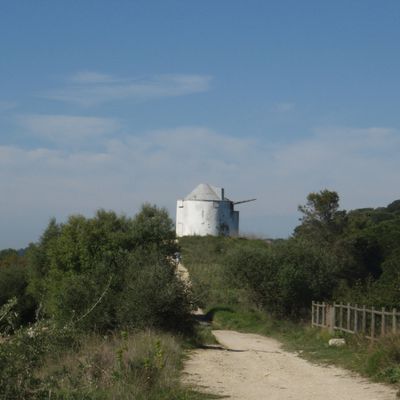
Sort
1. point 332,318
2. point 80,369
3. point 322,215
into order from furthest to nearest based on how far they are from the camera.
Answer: point 322,215, point 332,318, point 80,369

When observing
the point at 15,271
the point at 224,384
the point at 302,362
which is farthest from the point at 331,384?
the point at 15,271

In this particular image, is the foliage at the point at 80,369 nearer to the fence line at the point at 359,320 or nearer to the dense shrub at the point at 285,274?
the fence line at the point at 359,320

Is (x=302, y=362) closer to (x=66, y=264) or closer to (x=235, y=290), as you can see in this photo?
(x=66, y=264)

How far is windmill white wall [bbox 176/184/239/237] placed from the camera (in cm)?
9156

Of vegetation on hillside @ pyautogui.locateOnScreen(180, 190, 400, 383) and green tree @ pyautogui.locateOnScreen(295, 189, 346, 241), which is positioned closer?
vegetation on hillside @ pyautogui.locateOnScreen(180, 190, 400, 383)

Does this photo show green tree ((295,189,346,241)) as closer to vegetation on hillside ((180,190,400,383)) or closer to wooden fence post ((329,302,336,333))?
vegetation on hillside ((180,190,400,383))

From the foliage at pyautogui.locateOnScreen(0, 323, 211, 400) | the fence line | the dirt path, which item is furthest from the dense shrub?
the foliage at pyautogui.locateOnScreen(0, 323, 211, 400)

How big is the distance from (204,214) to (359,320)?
6466 centimetres

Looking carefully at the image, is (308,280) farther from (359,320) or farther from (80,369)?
(80,369)

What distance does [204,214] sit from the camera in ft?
300

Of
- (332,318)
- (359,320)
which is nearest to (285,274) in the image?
(332,318)

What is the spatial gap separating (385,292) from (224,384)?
11.8 metres

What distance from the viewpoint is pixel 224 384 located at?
55.5 feet

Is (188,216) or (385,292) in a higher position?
(188,216)
